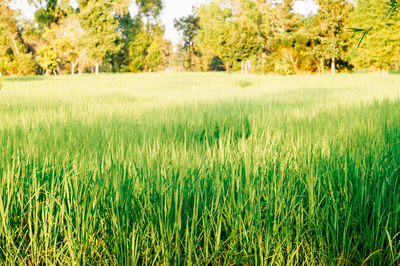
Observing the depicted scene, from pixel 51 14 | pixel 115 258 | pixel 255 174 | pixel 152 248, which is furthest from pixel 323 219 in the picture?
pixel 51 14

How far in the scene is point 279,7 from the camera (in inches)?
1721

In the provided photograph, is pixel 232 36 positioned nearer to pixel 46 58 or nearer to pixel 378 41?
pixel 378 41

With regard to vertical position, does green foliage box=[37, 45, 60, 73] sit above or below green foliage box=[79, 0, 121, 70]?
below

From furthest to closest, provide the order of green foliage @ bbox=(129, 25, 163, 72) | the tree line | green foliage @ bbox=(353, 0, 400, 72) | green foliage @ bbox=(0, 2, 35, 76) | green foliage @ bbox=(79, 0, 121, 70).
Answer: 1. green foliage @ bbox=(129, 25, 163, 72)
2. green foliage @ bbox=(0, 2, 35, 76)
3. green foliage @ bbox=(79, 0, 121, 70)
4. the tree line
5. green foliage @ bbox=(353, 0, 400, 72)

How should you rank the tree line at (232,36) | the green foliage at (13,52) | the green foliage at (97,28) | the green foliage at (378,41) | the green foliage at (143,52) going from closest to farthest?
the green foliage at (378,41), the tree line at (232,36), the green foliage at (97,28), the green foliage at (13,52), the green foliage at (143,52)

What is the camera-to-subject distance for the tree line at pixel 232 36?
1219 inches

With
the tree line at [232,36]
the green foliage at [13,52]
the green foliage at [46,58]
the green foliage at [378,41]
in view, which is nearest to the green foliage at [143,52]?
the tree line at [232,36]

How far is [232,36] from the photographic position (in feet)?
116

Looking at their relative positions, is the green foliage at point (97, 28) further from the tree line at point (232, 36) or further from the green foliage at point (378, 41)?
the green foliage at point (378, 41)

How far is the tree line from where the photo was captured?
102ft

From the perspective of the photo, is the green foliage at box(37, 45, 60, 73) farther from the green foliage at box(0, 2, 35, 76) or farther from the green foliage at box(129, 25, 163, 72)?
the green foliage at box(129, 25, 163, 72)

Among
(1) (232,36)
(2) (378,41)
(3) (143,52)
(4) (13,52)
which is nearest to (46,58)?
(4) (13,52)

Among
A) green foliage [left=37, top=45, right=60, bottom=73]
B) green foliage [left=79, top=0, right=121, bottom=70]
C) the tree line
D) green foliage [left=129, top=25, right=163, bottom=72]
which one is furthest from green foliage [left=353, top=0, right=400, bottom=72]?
green foliage [left=129, top=25, right=163, bottom=72]

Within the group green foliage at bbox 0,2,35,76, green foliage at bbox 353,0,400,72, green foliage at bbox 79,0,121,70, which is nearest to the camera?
green foliage at bbox 353,0,400,72
